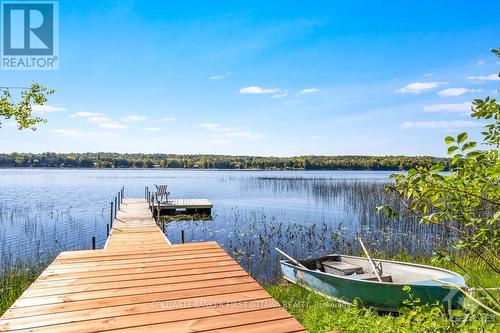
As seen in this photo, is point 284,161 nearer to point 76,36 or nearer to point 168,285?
point 76,36

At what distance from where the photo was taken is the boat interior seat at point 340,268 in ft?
23.8

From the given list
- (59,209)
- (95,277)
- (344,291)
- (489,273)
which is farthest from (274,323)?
(59,209)

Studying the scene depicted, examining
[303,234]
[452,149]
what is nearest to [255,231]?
[303,234]

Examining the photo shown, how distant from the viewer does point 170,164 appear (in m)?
108

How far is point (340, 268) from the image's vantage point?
24.0 feet

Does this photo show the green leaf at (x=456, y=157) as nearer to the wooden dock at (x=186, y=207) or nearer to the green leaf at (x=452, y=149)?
the green leaf at (x=452, y=149)

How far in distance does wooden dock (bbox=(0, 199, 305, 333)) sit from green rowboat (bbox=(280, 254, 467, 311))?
2718mm

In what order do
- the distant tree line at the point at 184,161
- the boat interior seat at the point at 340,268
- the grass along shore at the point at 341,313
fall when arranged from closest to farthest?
the grass along shore at the point at 341,313, the boat interior seat at the point at 340,268, the distant tree line at the point at 184,161

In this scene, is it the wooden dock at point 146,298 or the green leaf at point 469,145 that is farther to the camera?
the wooden dock at point 146,298

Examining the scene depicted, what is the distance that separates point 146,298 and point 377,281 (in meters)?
4.45

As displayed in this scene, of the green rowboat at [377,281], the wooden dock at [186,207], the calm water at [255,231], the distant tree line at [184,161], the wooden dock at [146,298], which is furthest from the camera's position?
the distant tree line at [184,161]

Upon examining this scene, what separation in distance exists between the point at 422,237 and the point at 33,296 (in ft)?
43.3

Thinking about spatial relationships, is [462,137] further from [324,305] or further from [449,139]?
[324,305]

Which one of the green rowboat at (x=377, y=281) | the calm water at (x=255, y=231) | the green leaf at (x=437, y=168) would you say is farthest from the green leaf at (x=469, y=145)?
the calm water at (x=255, y=231)
